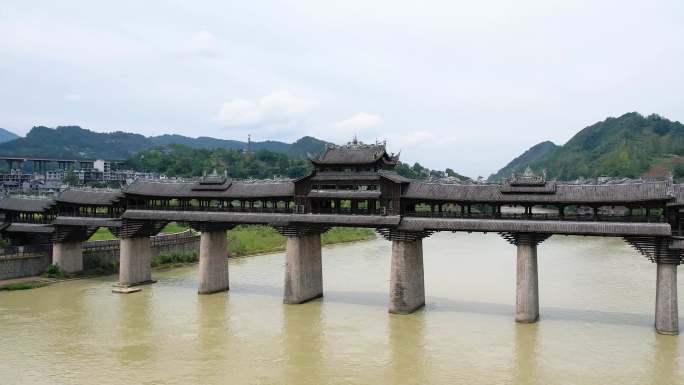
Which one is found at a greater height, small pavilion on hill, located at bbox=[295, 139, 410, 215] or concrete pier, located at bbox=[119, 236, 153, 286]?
small pavilion on hill, located at bbox=[295, 139, 410, 215]

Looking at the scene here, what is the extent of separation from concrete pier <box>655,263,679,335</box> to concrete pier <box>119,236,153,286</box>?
1241 inches

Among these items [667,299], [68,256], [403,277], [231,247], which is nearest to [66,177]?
[231,247]

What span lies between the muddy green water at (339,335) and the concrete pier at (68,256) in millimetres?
2323

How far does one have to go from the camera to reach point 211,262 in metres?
36.9

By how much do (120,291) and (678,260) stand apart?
31878mm

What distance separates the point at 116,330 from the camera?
29031 millimetres

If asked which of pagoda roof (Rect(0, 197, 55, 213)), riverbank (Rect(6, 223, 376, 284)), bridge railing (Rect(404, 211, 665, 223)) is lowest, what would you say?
riverbank (Rect(6, 223, 376, 284))

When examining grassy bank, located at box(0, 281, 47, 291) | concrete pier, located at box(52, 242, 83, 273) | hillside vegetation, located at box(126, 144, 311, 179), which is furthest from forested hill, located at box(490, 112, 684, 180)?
grassy bank, located at box(0, 281, 47, 291)

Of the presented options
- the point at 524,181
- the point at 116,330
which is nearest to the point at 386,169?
the point at 524,181

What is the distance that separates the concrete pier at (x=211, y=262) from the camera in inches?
1444

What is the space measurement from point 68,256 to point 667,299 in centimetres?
3872

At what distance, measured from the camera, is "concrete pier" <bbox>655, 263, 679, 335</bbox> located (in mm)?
25797

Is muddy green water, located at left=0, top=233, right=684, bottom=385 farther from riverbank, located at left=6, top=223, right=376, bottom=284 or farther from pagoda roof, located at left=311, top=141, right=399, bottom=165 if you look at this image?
pagoda roof, located at left=311, top=141, right=399, bottom=165

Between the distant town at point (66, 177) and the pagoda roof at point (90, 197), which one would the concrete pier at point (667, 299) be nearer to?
the pagoda roof at point (90, 197)
